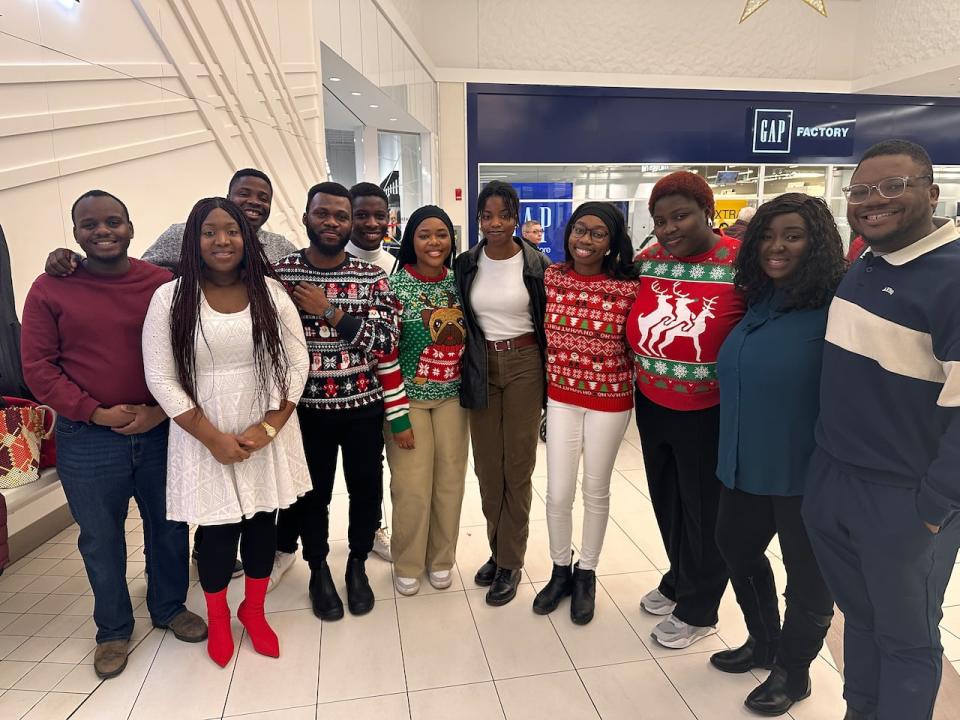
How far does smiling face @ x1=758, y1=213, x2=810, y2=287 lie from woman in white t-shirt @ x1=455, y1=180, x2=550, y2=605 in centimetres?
89

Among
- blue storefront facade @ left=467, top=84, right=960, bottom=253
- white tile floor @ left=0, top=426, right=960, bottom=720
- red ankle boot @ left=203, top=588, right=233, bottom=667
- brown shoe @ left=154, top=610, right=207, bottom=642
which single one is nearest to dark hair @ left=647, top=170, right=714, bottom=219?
white tile floor @ left=0, top=426, right=960, bottom=720

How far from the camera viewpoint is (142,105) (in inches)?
110

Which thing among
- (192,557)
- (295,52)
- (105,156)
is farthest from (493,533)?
(295,52)

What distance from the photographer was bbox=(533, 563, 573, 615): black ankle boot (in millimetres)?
2473

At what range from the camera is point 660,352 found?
1.99 m

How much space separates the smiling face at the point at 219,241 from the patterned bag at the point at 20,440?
797 mm

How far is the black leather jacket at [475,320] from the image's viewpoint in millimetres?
2361

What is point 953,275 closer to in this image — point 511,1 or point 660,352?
point 660,352

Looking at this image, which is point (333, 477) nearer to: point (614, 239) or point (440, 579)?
point (440, 579)

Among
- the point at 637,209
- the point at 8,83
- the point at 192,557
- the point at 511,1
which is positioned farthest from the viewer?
the point at 637,209

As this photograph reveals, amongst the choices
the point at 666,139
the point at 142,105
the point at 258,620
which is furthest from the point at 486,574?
the point at 666,139

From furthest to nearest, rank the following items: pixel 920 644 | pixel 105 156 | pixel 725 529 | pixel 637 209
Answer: pixel 637 209, pixel 105 156, pixel 725 529, pixel 920 644

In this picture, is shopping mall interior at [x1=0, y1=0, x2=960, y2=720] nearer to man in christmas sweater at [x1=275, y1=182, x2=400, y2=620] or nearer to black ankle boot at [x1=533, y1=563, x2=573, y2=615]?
black ankle boot at [x1=533, y1=563, x2=573, y2=615]

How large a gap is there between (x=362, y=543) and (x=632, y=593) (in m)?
1.19
